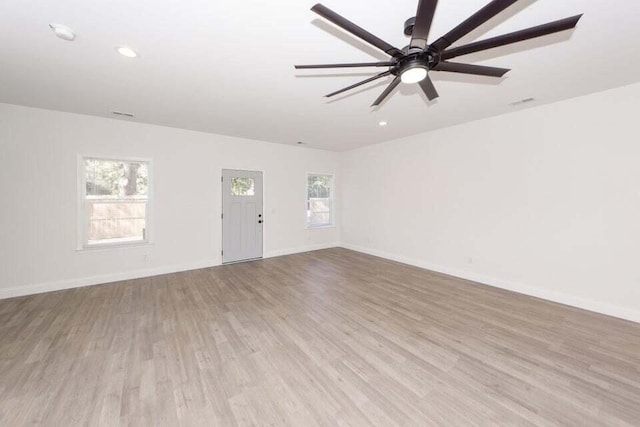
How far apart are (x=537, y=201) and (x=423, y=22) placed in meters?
3.61

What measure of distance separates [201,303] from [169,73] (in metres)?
2.83

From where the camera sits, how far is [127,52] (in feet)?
7.26

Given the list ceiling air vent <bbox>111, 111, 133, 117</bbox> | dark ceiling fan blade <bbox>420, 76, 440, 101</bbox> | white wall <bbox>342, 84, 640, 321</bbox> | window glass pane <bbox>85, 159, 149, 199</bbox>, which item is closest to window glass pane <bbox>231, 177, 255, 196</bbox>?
window glass pane <bbox>85, 159, 149, 199</bbox>

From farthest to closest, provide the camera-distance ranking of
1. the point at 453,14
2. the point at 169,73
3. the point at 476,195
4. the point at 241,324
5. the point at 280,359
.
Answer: the point at 476,195, the point at 241,324, the point at 169,73, the point at 280,359, the point at 453,14

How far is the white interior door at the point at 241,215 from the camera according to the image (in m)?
5.30

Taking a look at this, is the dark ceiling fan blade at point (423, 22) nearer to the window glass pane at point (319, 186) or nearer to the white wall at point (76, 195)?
the white wall at point (76, 195)

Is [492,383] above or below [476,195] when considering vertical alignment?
below

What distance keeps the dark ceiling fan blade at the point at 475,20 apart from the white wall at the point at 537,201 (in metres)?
2.71

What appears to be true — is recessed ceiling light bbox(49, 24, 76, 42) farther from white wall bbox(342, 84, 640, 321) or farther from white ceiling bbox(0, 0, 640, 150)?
white wall bbox(342, 84, 640, 321)

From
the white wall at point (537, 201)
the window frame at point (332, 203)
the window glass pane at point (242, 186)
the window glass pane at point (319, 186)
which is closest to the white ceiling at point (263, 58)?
the white wall at point (537, 201)

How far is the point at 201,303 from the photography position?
11.0 feet

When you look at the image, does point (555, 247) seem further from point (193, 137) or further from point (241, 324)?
point (193, 137)

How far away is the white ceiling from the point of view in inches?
68.3

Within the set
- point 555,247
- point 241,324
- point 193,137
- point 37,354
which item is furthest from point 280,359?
point 193,137
